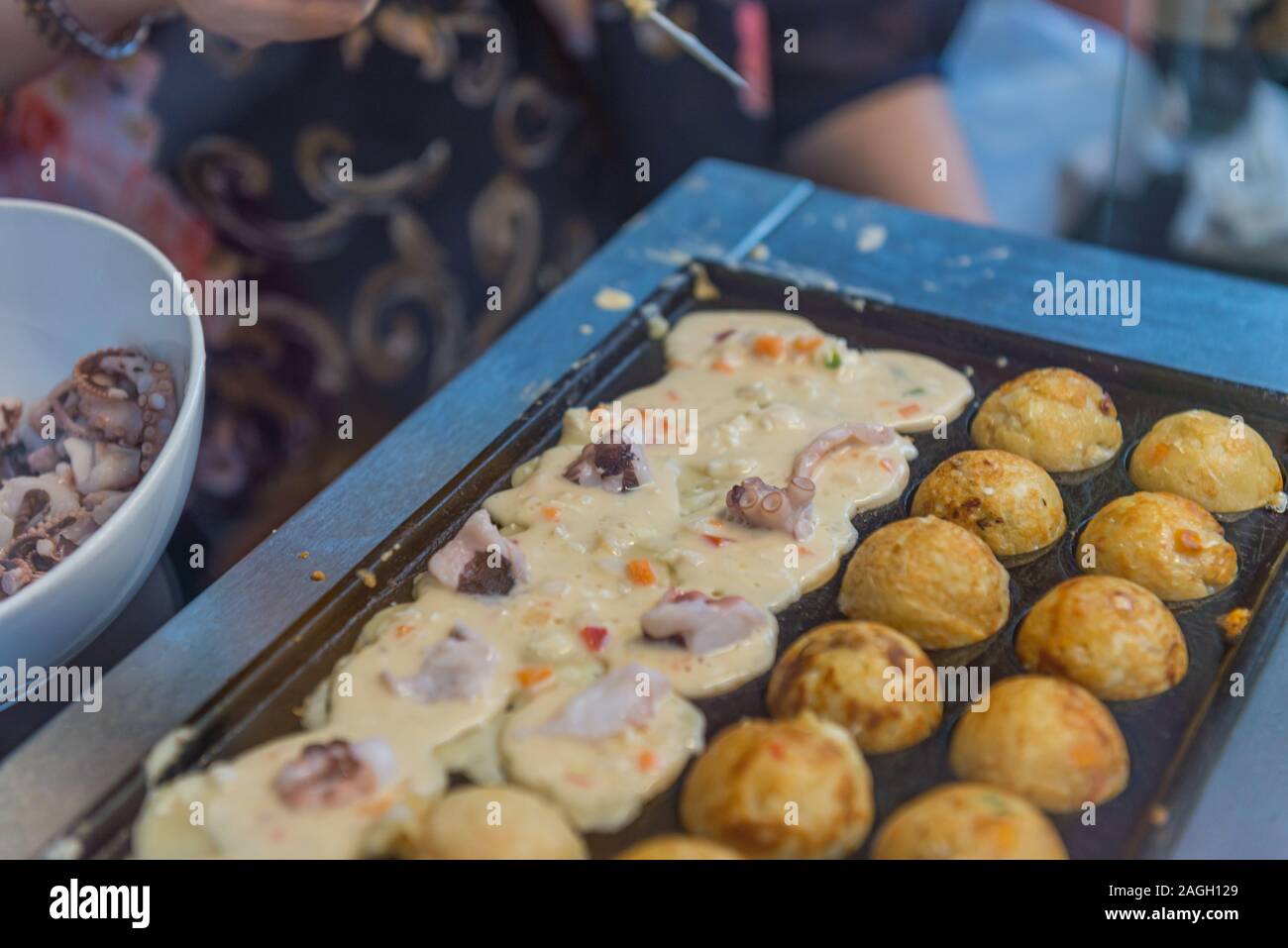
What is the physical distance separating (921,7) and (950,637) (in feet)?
6.14

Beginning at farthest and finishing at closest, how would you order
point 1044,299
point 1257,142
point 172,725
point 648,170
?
point 648,170 < point 1257,142 < point 1044,299 < point 172,725

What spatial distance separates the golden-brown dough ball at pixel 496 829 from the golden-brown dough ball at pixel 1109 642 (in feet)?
2.06

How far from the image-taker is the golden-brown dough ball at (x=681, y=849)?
1423 millimetres

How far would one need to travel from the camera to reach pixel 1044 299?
241cm

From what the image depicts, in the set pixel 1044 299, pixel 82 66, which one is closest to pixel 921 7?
pixel 1044 299

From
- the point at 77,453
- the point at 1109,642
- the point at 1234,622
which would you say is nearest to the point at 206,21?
the point at 77,453

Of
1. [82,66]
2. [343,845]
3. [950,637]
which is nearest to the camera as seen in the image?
[343,845]

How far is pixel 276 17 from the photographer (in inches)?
84.7

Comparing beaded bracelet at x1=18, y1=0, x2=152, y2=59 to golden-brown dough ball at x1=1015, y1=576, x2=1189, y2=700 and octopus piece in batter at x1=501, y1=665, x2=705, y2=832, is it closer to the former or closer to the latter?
octopus piece in batter at x1=501, y1=665, x2=705, y2=832

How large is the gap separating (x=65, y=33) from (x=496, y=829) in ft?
5.31

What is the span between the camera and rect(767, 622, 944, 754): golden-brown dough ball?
5.20 feet

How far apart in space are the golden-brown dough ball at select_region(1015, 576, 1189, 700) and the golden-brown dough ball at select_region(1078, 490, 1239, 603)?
0.09 m

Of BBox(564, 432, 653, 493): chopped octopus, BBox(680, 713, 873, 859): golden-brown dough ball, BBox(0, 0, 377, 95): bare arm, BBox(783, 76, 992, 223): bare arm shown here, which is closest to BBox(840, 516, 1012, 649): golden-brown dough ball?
BBox(680, 713, 873, 859): golden-brown dough ball

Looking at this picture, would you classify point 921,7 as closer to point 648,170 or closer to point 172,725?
point 648,170
